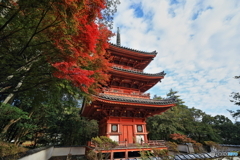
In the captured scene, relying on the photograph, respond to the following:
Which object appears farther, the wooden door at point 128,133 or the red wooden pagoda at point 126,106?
the wooden door at point 128,133

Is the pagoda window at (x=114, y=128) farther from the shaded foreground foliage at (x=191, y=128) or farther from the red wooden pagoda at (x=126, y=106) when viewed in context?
the shaded foreground foliage at (x=191, y=128)

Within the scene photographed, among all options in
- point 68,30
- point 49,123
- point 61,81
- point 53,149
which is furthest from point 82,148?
point 68,30

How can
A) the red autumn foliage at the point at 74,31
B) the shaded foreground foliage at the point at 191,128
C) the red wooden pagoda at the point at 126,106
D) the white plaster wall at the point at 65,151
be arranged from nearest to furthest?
the red autumn foliage at the point at 74,31
the red wooden pagoda at the point at 126,106
the white plaster wall at the point at 65,151
the shaded foreground foliage at the point at 191,128

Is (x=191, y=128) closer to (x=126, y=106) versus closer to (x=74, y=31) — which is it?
(x=126, y=106)

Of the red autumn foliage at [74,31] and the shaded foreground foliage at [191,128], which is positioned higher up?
the red autumn foliage at [74,31]

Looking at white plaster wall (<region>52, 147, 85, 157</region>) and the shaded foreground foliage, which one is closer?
white plaster wall (<region>52, 147, 85, 157</region>)

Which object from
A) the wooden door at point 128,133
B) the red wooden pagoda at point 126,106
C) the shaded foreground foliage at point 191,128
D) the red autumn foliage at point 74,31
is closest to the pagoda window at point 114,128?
the red wooden pagoda at point 126,106

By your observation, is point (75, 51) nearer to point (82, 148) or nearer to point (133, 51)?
point (133, 51)

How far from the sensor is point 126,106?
343 inches

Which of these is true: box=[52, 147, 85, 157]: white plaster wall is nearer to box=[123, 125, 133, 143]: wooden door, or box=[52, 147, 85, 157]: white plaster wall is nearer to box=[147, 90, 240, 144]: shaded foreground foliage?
box=[123, 125, 133, 143]: wooden door

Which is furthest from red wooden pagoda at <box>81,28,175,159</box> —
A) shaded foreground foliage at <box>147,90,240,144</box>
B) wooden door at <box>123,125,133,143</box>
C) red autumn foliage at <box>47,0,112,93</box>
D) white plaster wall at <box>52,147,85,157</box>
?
shaded foreground foliage at <box>147,90,240,144</box>

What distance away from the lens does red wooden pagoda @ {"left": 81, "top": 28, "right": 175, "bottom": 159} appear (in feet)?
27.0

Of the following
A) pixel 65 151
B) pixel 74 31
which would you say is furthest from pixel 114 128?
pixel 74 31

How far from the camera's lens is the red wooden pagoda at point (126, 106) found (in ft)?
27.0
